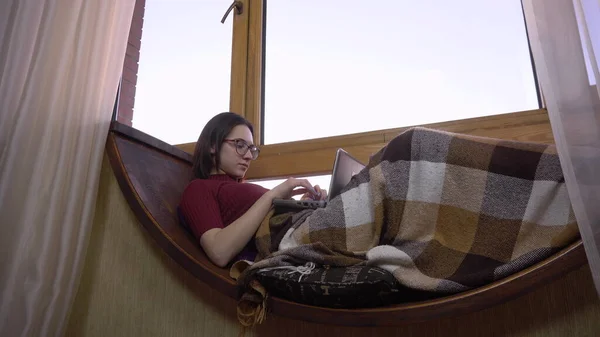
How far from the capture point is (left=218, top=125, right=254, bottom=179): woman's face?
4.61ft

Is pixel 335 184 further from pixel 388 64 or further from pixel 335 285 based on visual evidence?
pixel 388 64

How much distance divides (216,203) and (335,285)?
556 millimetres

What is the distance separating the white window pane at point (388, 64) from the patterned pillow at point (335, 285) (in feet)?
2.86

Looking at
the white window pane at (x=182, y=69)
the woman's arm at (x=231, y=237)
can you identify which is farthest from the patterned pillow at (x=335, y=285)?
the white window pane at (x=182, y=69)

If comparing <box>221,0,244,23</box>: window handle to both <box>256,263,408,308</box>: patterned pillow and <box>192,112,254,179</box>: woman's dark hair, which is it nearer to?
<box>192,112,254,179</box>: woman's dark hair

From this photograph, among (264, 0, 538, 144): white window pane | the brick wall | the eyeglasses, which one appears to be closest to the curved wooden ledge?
the eyeglasses

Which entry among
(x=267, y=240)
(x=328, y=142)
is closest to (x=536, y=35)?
(x=267, y=240)

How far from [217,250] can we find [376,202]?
0.39 m

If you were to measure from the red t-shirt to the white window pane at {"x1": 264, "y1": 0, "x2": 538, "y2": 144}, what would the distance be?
1.49ft

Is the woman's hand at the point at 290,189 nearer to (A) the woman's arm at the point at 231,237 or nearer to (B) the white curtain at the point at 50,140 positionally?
(A) the woman's arm at the point at 231,237

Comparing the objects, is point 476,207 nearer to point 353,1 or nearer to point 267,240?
point 267,240

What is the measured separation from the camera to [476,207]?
2.41ft

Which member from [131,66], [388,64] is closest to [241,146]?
[388,64]

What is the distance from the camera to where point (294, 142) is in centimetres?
160
